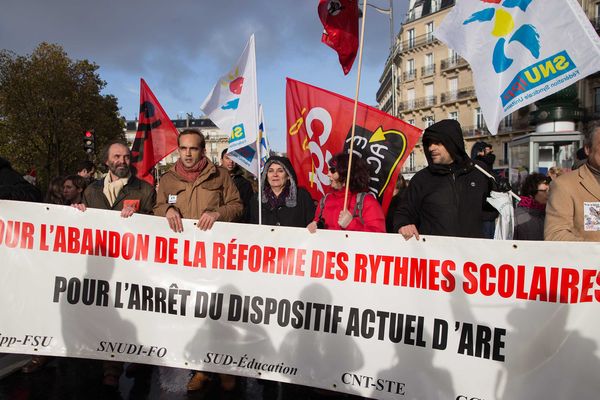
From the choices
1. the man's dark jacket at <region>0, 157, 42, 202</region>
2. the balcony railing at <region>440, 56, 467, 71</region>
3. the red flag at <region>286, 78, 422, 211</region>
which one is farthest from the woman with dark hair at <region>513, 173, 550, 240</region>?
the balcony railing at <region>440, 56, 467, 71</region>

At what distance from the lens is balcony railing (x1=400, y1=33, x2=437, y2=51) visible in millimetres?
52972

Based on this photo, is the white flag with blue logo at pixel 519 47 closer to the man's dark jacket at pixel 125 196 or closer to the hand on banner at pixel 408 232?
the hand on banner at pixel 408 232

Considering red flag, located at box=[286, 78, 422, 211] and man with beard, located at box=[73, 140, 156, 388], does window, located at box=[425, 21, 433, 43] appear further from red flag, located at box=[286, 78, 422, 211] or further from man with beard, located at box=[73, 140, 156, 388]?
man with beard, located at box=[73, 140, 156, 388]

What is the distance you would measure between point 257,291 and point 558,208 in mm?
2043

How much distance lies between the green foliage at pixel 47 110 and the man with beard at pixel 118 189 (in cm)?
2910

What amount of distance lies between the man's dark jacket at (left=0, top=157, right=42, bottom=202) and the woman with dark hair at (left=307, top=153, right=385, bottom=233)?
101 inches

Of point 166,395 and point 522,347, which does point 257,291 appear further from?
point 522,347

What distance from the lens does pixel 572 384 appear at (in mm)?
2818

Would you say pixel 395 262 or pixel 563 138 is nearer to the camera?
pixel 395 262

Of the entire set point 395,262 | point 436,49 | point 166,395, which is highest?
point 436,49

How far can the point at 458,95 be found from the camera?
48500 mm

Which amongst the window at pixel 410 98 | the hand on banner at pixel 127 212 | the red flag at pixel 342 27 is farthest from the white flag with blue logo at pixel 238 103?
the window at pixel 410 98

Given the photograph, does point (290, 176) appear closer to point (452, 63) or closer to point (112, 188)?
point (112, 188)

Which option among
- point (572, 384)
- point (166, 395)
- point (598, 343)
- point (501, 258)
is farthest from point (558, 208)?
point (166, 395)
